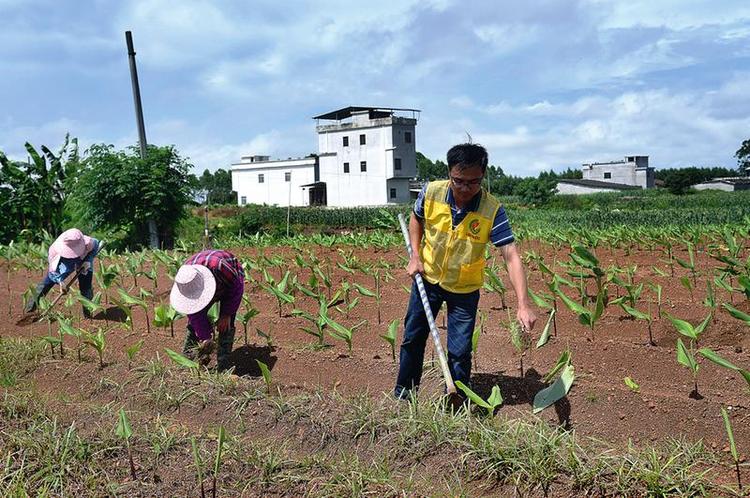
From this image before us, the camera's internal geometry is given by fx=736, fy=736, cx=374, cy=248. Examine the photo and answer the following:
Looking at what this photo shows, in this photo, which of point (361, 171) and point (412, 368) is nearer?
point (412, 368)

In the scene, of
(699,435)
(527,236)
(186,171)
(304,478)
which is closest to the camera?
(304,478)

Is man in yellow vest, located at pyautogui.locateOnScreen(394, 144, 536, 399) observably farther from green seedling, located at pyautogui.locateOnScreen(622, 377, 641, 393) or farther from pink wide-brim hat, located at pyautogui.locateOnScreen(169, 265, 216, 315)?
A: pink wide-brim hat, located at pyautogui.locateOnScreen(169, 265, 216, 315)

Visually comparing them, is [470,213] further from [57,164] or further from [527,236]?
[57,164]

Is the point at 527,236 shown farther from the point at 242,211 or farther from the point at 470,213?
the point at 242,211

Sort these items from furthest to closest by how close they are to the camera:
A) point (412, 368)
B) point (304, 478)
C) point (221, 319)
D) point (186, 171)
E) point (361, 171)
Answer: point (361, 171)
point (186, 171)
point (221, 319)
point (412, 368)
point (304, 478)

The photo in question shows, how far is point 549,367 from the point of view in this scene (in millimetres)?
4082

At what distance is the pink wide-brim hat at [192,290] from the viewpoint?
4.04 meters

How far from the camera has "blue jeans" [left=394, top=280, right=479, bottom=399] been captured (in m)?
3.53

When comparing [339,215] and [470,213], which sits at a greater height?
[470,213]

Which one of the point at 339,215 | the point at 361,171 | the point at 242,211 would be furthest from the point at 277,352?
the point at 361,171

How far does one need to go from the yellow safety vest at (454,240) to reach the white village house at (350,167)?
43.6 meters

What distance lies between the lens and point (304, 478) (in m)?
2.79

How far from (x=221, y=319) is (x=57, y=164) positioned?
1601 centimetres

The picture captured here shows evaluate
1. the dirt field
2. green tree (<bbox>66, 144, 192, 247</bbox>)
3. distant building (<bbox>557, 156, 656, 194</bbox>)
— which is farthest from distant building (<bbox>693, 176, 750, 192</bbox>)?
the dirt field
